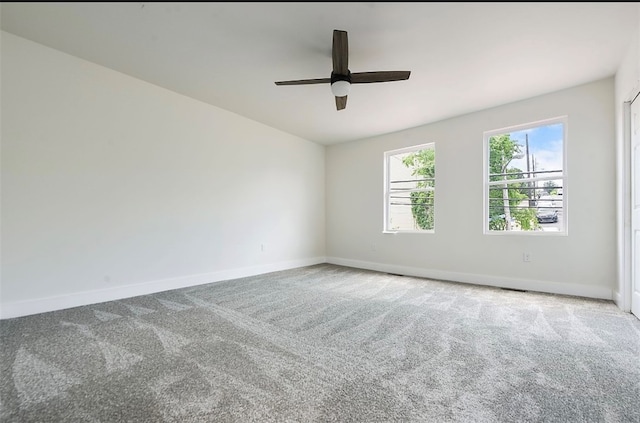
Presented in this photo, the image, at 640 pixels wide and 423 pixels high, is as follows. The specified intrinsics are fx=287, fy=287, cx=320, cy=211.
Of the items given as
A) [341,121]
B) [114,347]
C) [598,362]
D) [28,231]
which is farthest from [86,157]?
[598,362]

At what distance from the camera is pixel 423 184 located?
4.82m

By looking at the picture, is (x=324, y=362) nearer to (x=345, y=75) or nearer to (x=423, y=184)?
(x=345, y=75)

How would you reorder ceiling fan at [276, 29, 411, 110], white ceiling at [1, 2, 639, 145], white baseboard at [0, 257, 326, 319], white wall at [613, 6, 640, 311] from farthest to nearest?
white wall at [613, 6, 640, 311] < white baseboard at [0, 257, 326, 319] < ceiling fan at [276, 29, 411, 110] < white ceiling at [1, 2, 639, 145]

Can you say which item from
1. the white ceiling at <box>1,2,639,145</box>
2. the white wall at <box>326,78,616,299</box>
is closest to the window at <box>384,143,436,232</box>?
the white wall at <box>326,78,616,299</box>

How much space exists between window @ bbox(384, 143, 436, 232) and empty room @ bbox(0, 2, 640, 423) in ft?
0.17

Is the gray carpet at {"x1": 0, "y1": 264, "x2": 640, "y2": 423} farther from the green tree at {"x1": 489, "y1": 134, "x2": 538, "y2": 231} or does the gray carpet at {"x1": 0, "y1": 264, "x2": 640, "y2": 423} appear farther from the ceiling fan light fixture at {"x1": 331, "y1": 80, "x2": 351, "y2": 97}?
the ceiling fan light fixture at {"x1": 331, "y1": 80, "x2": 351, "y2": 97}

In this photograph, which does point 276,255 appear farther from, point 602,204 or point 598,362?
point 602,204

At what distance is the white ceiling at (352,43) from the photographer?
2.21 meters

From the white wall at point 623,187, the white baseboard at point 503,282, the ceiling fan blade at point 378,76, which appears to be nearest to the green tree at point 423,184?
the white baseboard at point 503,282

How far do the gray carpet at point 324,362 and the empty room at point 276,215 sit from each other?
0.06 ft

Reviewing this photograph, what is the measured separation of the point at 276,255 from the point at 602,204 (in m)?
4.46

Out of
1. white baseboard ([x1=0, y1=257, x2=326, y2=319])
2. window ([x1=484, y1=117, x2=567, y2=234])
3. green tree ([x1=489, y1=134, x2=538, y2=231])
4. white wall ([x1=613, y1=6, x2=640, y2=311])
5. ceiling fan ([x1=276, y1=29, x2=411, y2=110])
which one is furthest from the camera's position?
green tree ([x1=489, y1=134, x2=538, y2=231])

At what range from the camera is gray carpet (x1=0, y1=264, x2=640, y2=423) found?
139 centimetres

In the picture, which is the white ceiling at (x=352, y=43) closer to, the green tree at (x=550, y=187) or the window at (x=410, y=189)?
the green tree at (x=550, y=187)
